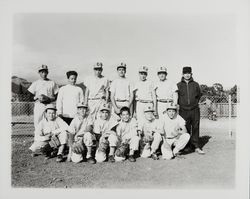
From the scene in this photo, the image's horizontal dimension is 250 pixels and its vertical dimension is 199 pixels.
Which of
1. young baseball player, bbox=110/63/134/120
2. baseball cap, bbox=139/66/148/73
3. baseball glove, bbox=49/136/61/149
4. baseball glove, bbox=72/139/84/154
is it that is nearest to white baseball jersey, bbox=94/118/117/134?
young baseball player, bbox=110/63/134/120

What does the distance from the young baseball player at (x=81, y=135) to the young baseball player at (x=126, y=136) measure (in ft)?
0.96

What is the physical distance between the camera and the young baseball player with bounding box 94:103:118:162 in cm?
385

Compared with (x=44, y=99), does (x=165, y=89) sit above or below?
above

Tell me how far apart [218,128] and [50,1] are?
7.73 feet

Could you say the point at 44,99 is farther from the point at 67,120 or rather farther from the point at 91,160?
the point at 91,160

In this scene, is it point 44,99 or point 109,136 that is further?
point 44,99

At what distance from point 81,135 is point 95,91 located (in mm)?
513

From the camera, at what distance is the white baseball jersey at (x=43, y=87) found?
13.1ft

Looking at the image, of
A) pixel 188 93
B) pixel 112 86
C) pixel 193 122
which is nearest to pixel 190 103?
pixel 188 93

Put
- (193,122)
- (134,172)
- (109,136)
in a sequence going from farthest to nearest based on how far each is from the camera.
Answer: (193,122), (109,136), (134,172)

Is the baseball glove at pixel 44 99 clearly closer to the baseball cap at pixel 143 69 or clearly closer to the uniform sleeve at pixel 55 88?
the uniform sleeve at pixel 55 88

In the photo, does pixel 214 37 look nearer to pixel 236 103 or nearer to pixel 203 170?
pixel 236 103

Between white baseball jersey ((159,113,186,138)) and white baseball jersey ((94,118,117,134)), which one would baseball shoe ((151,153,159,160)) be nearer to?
white baseball jersey ((159,113,186,138))

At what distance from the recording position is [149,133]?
3.92 metres
